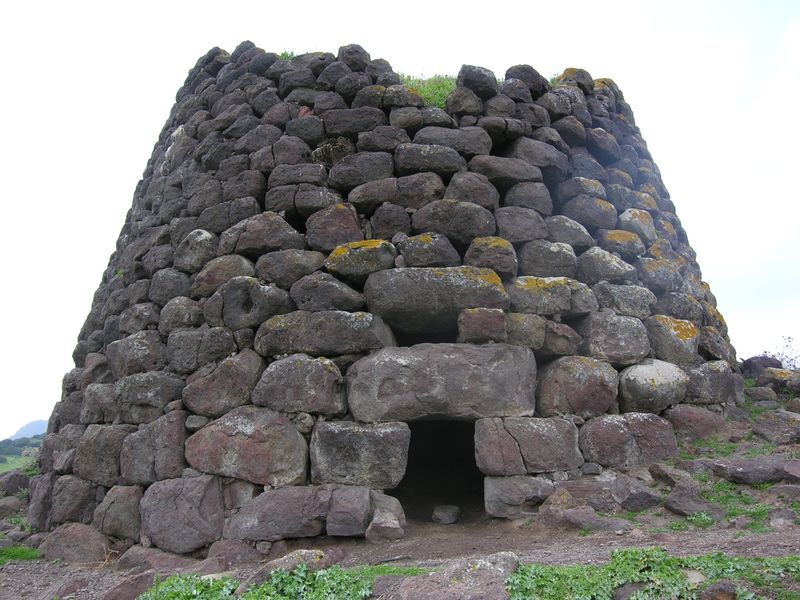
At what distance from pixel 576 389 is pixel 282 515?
9.37ft

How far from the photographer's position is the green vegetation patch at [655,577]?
334 centimetres

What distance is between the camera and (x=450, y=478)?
747 centimetres

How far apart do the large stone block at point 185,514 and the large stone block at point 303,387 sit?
0.87m

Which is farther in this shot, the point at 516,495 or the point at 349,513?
the point at 516,495

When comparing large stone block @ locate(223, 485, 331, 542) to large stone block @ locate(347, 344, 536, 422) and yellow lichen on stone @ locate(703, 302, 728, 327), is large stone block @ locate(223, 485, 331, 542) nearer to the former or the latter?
large stone block @ locate(347, 344, 536, 422)

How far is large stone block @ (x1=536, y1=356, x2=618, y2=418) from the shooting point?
5918mm

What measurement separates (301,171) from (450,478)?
12.7 feet

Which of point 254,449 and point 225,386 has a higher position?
point 225,386

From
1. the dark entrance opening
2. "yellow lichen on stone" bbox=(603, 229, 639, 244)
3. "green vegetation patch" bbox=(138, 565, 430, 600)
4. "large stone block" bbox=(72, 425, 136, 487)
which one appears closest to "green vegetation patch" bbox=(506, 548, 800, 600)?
"green vegetation patch" bbox=(138, 565, 430, 600)

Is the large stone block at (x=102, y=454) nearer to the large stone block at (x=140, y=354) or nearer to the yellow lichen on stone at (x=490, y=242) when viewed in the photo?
the large stone block at (x=140, y=354)

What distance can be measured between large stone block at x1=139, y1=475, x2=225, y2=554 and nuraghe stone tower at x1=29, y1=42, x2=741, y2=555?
18mm

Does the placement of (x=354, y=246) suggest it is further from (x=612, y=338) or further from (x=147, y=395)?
(x=612, y=338)

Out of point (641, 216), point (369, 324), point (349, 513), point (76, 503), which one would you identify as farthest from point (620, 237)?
point (76, 503)

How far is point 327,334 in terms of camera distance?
19.0 feet
